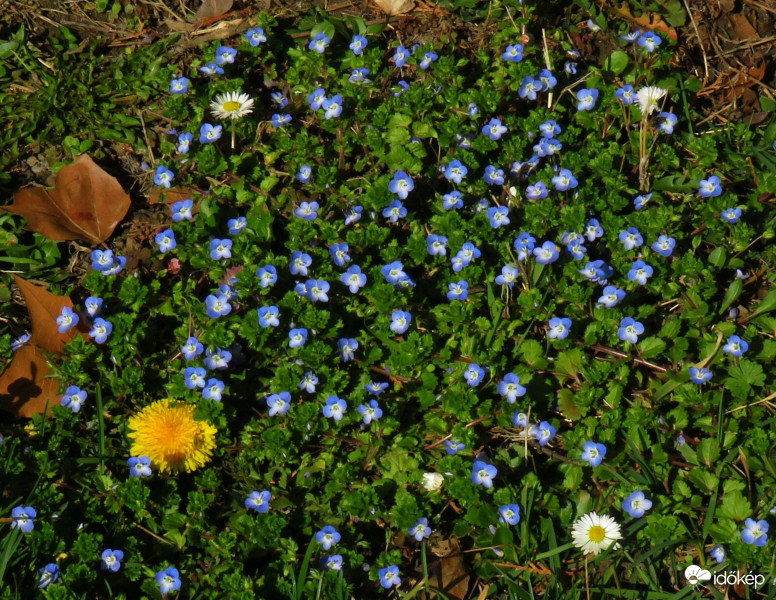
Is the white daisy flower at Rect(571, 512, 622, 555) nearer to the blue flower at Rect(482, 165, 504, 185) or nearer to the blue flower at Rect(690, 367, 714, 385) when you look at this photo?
the blue flower at Rect(690, 367, 714, 385)

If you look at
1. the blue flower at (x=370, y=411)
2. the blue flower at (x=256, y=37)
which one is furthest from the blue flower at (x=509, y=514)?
the blue flower at (x=256, y=37)

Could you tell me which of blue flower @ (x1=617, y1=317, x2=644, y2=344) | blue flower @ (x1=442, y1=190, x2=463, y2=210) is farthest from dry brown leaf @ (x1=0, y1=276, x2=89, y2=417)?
blue flower @ (x1=617, y1=317, x2=644, y2=344)

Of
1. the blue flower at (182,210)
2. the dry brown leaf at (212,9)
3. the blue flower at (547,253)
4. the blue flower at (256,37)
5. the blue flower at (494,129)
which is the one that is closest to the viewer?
the blue flower at (547,253)

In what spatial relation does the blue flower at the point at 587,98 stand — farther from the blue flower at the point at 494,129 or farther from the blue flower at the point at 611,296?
the blue flower at the point at 611,296

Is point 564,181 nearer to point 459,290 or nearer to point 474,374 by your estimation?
point 459,290

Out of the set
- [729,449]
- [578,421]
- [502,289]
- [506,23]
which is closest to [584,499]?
[578,421]

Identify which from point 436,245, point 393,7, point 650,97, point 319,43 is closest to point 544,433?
point 436,245

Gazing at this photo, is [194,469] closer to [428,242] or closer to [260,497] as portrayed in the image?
[260,497]
